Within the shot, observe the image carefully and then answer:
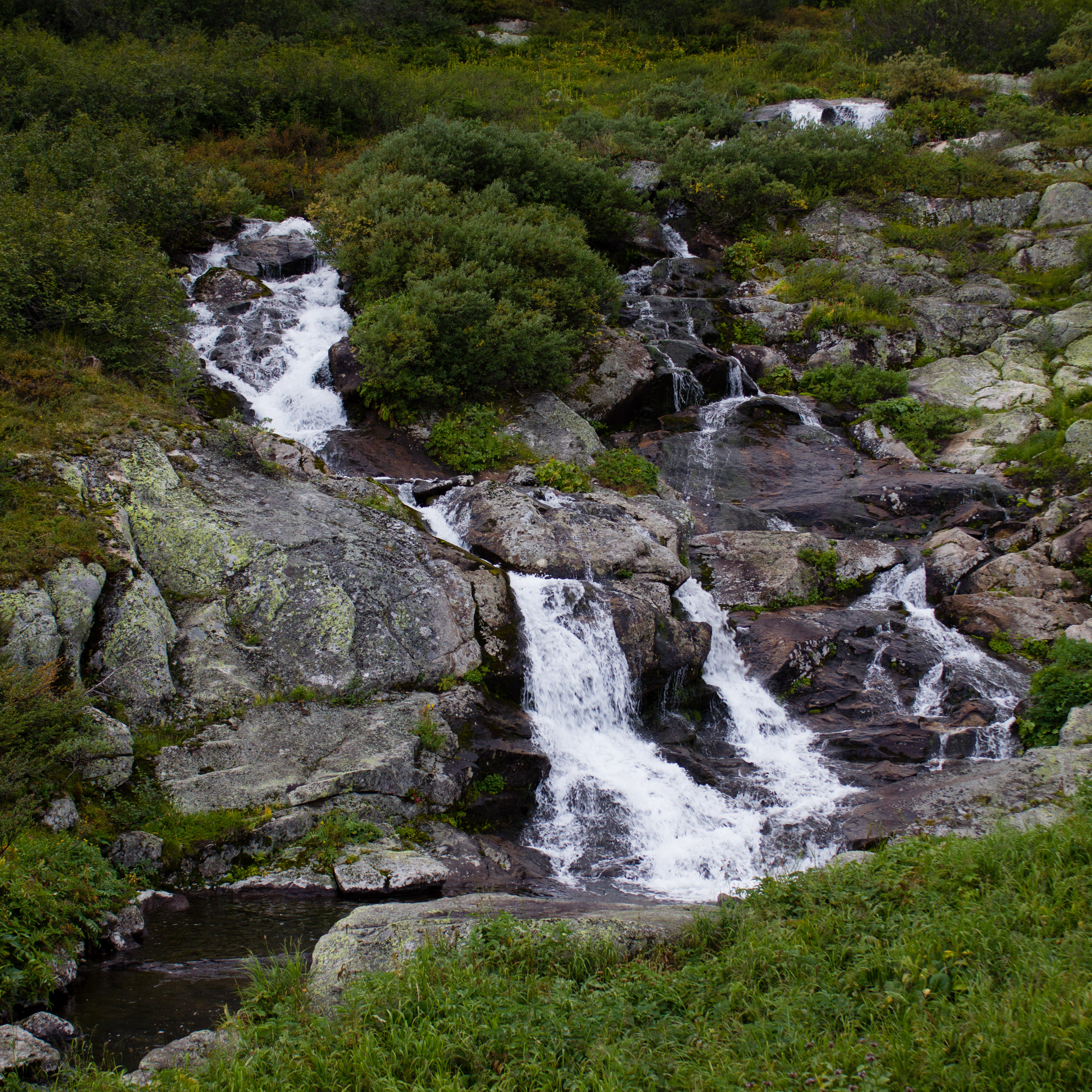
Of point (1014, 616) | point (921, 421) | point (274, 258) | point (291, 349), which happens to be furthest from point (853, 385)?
point (274, 258)

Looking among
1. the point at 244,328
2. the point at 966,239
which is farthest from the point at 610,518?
the point at 966,239

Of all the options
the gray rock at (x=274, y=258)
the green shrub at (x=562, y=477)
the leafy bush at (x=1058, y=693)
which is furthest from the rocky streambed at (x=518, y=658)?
the gray rock at (x=274, y=258)

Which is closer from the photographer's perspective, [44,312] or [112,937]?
[112,937]

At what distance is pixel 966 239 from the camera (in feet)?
79.2

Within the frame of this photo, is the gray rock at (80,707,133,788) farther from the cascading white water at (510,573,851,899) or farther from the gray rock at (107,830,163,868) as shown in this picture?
the cascading white water at (510,573,851,899)

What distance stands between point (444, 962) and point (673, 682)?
6.91 meters

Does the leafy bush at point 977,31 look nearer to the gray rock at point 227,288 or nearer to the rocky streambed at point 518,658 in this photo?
the rocky streambed at point 518,658

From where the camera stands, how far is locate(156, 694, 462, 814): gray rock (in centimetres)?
728

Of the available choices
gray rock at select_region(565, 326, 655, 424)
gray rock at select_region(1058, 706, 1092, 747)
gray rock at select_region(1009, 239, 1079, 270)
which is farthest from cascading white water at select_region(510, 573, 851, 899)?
gray rock at select_region(1009, 239, 1079, 270)

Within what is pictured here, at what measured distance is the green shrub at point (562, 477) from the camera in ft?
45.2

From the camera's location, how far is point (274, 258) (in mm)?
19094

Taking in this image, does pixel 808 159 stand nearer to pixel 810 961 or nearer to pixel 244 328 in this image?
pixel 244 328

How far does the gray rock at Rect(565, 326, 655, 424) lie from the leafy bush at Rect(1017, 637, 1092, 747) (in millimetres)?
10287

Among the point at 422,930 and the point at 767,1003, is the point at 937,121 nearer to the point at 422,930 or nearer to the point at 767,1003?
the point at 767,1003
